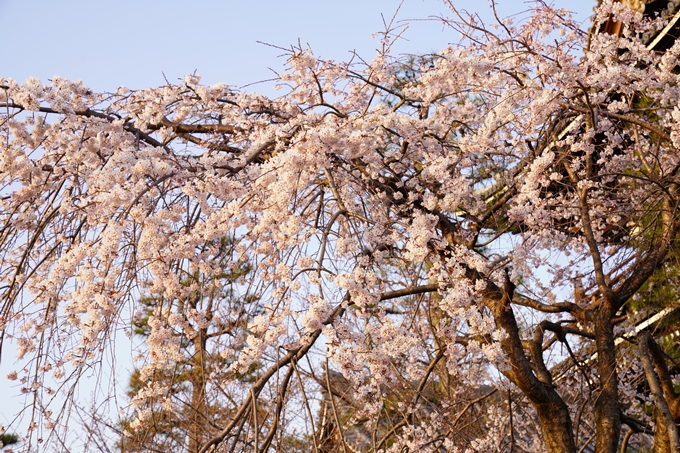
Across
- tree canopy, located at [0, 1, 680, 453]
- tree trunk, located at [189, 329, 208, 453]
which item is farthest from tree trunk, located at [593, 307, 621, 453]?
tree trunk, located at [189, 329, 208, 453]

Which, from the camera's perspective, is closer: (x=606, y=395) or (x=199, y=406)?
(x=199, y=406)

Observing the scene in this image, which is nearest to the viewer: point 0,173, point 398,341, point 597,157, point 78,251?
point 78,251

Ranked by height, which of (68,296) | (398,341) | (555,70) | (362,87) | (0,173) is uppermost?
(362,87)

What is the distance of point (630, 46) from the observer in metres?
4.87

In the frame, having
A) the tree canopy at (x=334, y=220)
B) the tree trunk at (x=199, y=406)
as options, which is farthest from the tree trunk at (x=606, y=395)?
the tree trunk at (x=199, y=406)

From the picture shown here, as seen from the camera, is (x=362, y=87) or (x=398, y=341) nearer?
(x=398, y=341)

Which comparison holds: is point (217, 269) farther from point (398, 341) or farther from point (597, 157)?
point (597, 157)

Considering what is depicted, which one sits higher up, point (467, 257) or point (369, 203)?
point (369, 203)

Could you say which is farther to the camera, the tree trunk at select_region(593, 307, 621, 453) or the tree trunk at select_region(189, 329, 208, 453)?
the tree trunk at select_region(593, 307, 621, 453)

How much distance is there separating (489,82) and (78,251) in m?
2.91

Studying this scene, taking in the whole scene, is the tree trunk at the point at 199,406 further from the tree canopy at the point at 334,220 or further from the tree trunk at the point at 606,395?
the tree trunk at the point at 606,395

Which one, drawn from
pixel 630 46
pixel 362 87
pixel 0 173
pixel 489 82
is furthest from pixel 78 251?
pixel 630 46

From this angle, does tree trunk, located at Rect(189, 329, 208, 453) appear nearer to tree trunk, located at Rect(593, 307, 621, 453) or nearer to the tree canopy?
the tree canopy

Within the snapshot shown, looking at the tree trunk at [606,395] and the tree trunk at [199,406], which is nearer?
the tree trunk at [199,406]
